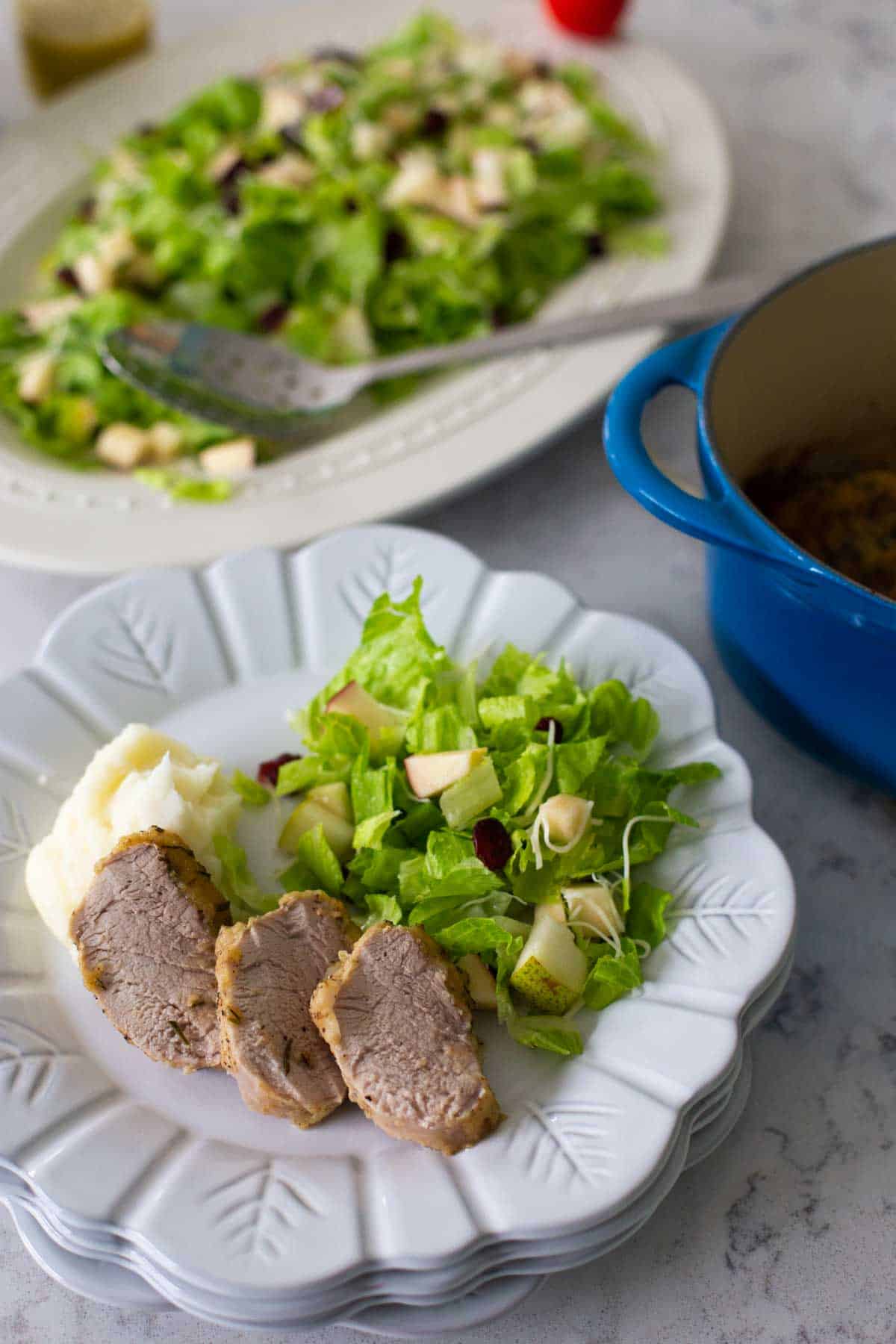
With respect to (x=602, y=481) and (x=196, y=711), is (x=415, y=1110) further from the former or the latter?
(x=602, y=481)

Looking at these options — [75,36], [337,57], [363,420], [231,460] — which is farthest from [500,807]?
[75,36]

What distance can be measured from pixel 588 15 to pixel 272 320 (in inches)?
45.0

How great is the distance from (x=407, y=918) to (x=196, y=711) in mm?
455

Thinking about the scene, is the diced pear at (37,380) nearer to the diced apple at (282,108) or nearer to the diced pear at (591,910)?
the diced apple at (282,108)

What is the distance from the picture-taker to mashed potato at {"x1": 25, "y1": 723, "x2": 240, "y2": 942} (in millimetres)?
1417

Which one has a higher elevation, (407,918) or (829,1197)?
(407,918)

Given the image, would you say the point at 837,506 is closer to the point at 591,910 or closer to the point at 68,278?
the point at 591,910

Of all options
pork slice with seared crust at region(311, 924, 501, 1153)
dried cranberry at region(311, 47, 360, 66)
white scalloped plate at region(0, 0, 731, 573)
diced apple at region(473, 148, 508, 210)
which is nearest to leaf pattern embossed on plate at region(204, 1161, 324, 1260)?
pork slice with seared crust at region(311, 924, 501, 1153)

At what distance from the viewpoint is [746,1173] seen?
1351 millimetres

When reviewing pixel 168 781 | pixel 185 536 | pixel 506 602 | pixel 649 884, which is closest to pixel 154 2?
pixel 185 536

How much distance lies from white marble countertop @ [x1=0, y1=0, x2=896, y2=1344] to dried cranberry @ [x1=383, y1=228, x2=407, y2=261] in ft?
1.70

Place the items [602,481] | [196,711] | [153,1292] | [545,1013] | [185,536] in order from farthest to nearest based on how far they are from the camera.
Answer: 1. [602,481]
2. [185,536]
3. [196,711]
4. [545,1013]
5. [153,1292]

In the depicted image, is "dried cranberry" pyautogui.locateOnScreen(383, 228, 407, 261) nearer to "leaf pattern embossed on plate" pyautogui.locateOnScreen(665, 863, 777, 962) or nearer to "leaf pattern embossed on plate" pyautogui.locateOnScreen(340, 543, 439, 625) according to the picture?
"leaf pattern embossed on plate" pyautogui.locateOnScreen(340, 543, 439, 625)

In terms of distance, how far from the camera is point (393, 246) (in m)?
2.39
